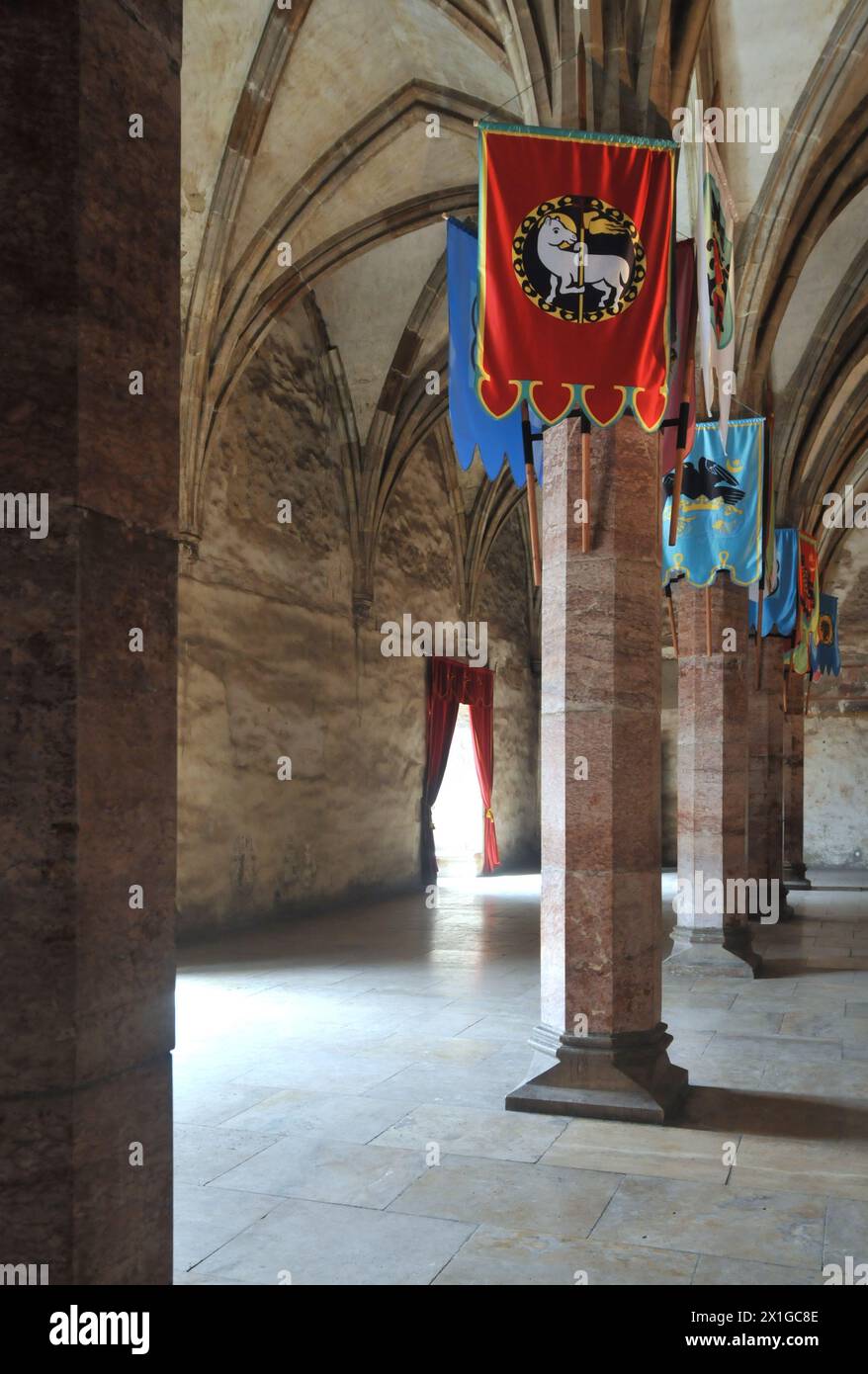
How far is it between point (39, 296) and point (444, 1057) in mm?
4663

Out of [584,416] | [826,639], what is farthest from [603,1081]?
[826,639]

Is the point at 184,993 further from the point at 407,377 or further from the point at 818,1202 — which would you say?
the point at 407,377

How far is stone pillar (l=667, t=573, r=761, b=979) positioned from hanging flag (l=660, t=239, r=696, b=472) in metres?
3.28

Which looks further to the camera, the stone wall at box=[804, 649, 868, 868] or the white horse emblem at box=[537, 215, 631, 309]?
the stone wall at box=[804, 649, 868, 868]

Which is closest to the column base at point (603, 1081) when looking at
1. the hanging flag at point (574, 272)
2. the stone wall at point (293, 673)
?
the hanging flag at point (574, 272)

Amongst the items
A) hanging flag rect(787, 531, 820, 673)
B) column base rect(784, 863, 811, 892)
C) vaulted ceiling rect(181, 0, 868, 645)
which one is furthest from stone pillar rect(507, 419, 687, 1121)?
column base rect(784, 863, 811, 892)

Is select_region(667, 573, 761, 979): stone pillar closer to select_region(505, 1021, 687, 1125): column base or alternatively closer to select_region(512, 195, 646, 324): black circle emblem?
select_region(505, 1021, 687, 1125): column base

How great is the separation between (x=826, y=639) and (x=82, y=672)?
15675 millimetres

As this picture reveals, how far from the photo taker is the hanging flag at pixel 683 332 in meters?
5.24

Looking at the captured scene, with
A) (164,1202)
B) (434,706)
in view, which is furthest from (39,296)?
(434,706)

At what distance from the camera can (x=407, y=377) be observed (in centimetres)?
1309

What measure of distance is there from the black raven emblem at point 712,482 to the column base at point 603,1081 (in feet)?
13.8

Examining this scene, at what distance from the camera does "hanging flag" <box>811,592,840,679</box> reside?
16.1 meters

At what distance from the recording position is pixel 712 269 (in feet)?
18.2
